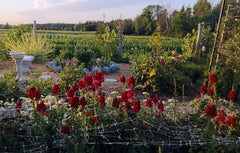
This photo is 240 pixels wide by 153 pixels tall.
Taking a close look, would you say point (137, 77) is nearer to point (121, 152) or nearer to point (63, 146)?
point (121, 152)

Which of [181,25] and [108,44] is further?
[181,25]

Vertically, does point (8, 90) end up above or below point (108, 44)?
below

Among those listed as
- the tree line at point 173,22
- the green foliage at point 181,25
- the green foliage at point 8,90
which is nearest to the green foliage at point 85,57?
the green foliage at point 8,90

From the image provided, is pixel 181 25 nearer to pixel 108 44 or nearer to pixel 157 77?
pixel 108 44

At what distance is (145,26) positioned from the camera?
4084 centimetres

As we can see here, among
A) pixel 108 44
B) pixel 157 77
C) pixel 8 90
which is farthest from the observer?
pixel 108 44

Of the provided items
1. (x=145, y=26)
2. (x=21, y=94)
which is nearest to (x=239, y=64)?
(x=21, y=94)

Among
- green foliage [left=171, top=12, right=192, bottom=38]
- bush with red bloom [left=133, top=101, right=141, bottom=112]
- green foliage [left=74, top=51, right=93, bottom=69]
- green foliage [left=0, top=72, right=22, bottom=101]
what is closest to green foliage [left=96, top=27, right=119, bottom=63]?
green foliage [left=74, top=51, right=93, bottom=69]

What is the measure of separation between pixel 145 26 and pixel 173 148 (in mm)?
40191

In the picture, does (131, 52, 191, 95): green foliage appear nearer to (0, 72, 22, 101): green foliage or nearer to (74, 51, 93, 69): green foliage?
(74, 51, 93, 69): green foliage

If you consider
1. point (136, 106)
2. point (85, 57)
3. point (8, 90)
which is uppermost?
point (85, 57)

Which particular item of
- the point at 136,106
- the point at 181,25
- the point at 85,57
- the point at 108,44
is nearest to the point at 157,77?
the point at 136,106

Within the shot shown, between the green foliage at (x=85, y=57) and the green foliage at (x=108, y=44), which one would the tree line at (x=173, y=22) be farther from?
the green foliage at (x=85, y=57)

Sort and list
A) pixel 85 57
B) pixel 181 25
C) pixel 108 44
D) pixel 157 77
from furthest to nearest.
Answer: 1. pixel 181 25
2. pixel 108 44
3. pixel 85 57
4. pixel 157 77
